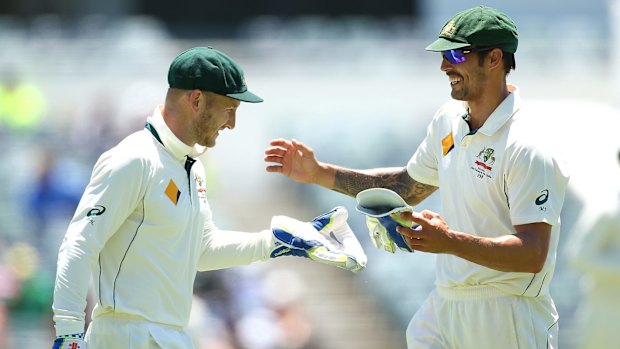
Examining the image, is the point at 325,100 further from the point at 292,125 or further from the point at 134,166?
the point at 134,166

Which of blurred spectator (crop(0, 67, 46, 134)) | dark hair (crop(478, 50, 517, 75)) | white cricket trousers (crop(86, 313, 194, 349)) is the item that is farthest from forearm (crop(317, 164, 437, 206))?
blurred spectator (crop(0, 67, 46, 134))

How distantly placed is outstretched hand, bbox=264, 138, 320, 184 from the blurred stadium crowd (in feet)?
7.16

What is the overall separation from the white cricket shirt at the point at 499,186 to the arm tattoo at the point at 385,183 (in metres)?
0.38

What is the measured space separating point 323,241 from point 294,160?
601 millimetres

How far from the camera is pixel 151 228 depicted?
176 inches

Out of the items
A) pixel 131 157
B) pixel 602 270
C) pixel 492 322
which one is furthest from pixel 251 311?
pixel 131 157

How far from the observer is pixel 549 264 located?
4625 millimetres

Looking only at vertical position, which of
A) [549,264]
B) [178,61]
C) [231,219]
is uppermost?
[178,61]

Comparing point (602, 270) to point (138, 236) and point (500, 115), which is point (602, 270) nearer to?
point (500, 115)

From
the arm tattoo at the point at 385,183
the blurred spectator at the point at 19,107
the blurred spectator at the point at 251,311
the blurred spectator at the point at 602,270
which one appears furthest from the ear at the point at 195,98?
the blurred spectator at the point at 19,107

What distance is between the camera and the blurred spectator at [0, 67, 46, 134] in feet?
46.8

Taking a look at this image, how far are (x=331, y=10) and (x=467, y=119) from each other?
15135mm

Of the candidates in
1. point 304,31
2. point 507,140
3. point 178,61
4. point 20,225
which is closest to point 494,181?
point 507,140

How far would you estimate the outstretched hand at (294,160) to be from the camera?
535 cm
